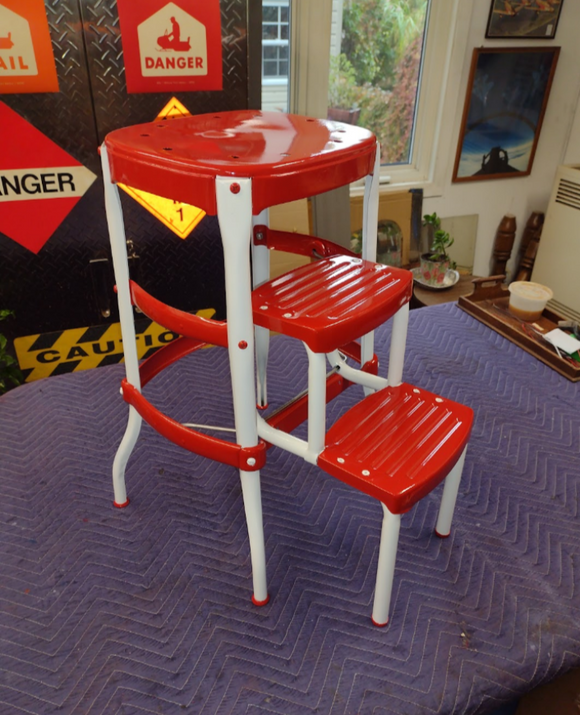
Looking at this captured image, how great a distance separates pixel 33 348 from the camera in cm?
214

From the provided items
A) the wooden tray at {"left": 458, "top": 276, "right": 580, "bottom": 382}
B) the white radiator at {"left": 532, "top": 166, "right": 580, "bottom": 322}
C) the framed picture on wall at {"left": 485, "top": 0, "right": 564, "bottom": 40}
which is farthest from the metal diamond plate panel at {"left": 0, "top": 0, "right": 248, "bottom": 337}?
the white radiator at {"left": 532, "top": 166, "right": 580, "bottom": 322}

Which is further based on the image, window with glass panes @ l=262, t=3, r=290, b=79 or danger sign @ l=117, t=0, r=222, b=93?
window with glass panes @ l=262, t=3, r=290, b=79

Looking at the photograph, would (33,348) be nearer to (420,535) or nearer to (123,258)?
(123,258)

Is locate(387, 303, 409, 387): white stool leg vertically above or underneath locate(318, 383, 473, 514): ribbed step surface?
above

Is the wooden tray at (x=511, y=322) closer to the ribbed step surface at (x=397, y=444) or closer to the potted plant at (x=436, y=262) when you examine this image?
the potted plant at (x=436, y=262)

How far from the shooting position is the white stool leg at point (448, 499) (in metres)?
1.29

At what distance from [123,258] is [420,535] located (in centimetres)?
97

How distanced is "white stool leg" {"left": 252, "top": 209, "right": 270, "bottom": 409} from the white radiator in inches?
81.5

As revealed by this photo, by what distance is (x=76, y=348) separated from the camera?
7.25 ft

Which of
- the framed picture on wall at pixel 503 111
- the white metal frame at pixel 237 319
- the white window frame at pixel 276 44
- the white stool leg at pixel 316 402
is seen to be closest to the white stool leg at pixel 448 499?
the white stool leg at pixel 316 402

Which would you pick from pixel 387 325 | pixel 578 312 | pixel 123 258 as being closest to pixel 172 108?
pixel 123 258

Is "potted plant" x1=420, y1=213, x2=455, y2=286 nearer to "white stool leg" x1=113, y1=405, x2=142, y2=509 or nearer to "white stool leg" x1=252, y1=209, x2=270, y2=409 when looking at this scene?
"white stool leg" x1=252, y1=209, x2=270, y2=409

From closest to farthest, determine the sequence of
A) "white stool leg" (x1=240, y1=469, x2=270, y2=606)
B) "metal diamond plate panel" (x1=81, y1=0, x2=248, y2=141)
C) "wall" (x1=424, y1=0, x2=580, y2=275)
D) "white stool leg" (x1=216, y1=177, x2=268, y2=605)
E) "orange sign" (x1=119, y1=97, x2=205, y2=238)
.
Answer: "white stool leg" (x1=216, y1=177, x2=268, y2=605), "white stool leg" (x1=240, y1=469, x2=270, y2=606), "metal diamond plate panel" (x1=81, y1=0, x2=248, y2=141), "orange sign" (x1=119, y1=97, x2=205, y2=238), "wall" (x1=424, y1=0, x2=580, y2=275)

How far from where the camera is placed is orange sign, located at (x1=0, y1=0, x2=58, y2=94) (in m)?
1.68
